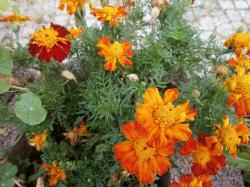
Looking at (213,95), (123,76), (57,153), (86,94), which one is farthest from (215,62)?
(57,153)

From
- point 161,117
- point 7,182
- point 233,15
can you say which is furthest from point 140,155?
point 233,15

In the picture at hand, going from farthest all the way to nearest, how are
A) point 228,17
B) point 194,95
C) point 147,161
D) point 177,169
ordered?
1. point 228,17
2. point 177,169
3. point 194,95
4. point 147,161

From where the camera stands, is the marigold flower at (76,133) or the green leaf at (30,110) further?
the marigold flower at (76,133)

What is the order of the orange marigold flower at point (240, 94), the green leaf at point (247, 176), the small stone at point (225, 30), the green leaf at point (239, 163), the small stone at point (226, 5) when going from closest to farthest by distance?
A: the orange marigold flower at point (240, 94) < the green leaf at point (239, 163) < the green leaf at point (247, 176) < the small stone at point (225, 30) < the small stone at point (226, 5)

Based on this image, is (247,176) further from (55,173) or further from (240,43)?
(55,173)

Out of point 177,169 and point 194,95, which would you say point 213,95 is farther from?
point 177,169

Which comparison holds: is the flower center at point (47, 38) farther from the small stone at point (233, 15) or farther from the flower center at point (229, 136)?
the small stone at point (233, 15)

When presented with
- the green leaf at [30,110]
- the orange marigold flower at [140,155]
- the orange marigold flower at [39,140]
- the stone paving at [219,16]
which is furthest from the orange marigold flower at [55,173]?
the stone paving at [219,16]
